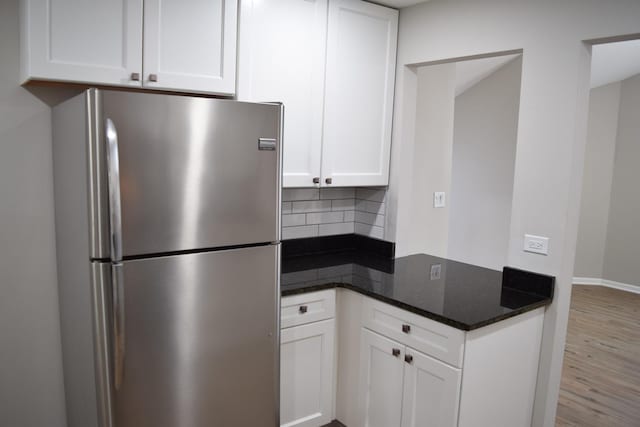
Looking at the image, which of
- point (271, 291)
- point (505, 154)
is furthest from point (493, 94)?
point (271, 291)

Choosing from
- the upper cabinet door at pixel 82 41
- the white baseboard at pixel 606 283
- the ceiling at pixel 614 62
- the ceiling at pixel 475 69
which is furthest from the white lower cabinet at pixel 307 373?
the white baseboard at pixel 606 283

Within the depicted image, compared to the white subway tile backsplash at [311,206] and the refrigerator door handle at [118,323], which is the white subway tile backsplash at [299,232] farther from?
the refrigerator door handle at [118,323]

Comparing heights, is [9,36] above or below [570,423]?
above

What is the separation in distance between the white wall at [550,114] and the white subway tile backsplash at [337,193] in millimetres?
1073

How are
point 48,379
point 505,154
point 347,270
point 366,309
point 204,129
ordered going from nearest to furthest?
point 204,129 → point 48,379 → point 366,309 → point 347,270 → point 505,154

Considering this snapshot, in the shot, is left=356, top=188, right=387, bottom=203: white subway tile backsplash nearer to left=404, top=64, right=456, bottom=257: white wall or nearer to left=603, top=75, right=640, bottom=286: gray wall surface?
left=404, top=64, right=456, bottom=257: white wall

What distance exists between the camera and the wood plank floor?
113 inches

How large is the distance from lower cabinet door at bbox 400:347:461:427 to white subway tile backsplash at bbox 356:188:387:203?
1.07 m

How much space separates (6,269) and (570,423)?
9.77 ft

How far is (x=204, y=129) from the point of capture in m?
1.72

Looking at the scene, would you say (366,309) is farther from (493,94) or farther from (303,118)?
(493,94)

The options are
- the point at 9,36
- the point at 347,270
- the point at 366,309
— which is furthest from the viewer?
the point at 347,270

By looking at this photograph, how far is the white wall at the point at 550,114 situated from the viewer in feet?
6.81

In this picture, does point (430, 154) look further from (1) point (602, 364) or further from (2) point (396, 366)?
(1) point (602, 364)
